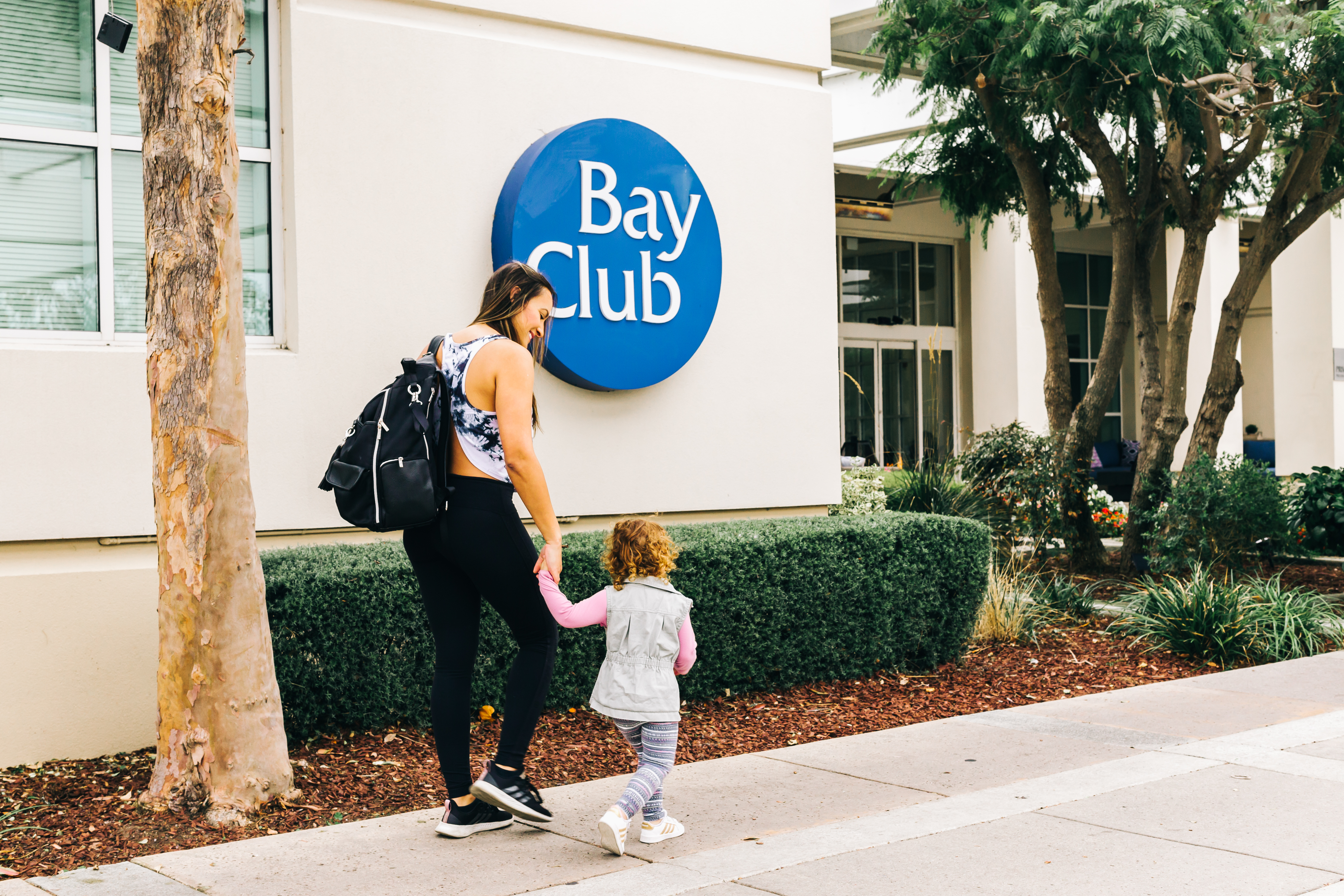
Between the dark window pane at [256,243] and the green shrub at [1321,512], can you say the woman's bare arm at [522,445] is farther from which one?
the green shrub at [1321,512]

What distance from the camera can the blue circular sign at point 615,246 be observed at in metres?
6.84

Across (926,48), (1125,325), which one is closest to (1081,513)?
(1125,325)

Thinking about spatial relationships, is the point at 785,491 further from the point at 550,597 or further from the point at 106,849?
the point at 106,849

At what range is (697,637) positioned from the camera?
6465 millimetres

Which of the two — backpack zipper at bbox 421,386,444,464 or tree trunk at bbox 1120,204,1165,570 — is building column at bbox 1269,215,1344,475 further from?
backpack zipper at bbox 421,386,444,464

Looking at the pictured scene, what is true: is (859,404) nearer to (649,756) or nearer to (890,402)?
(890,402)

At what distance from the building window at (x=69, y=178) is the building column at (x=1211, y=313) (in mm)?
15982

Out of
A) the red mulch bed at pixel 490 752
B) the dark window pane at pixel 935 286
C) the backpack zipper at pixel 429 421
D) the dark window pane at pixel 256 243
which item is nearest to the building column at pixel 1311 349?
the dark window pane at pixel 935 286

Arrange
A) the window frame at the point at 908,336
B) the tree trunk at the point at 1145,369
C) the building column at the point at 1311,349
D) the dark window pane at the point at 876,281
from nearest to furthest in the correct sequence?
the tree trunk at the point at 1145,369 → the building column at the point at 1311,349 → the window frame at the point at 908,336 → the dark window pane at the point at 876,281

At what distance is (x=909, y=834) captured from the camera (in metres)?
4.47

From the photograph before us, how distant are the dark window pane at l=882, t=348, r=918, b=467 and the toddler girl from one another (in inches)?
628

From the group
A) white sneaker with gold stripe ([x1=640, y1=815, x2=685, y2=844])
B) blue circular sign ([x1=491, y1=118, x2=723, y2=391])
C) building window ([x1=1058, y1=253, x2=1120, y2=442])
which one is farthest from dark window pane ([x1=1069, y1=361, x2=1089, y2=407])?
white sneaker with gold stripe ([x1=640, y1=815, x2=685, y2=844])

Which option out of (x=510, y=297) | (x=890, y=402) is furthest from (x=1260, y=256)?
(x=890, y=402)

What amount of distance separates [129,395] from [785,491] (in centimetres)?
383
